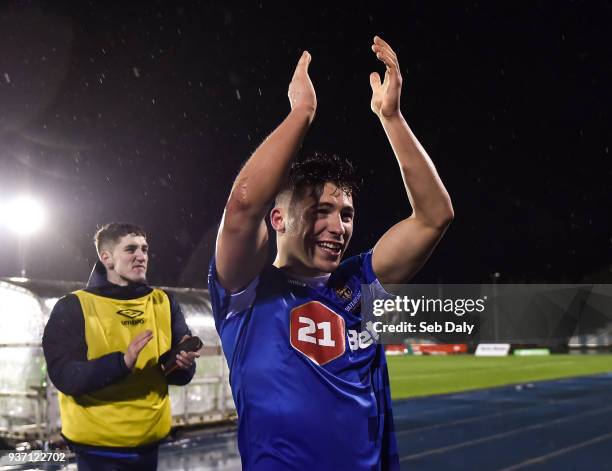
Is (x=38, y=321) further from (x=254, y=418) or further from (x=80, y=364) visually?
(x=254, y=418)

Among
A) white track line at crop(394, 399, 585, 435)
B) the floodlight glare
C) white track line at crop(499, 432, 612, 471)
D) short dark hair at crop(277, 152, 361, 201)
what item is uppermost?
the floodlight glare

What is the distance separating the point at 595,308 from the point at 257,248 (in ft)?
204

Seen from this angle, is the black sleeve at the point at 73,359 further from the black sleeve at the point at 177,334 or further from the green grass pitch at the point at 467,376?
the green grass pitch at the point at 467,376

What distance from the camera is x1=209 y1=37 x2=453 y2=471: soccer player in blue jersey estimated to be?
81.4 inches

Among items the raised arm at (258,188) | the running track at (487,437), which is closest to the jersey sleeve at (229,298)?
the raised arm at (258,188)

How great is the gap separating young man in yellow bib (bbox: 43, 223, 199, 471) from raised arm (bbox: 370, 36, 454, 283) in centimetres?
207

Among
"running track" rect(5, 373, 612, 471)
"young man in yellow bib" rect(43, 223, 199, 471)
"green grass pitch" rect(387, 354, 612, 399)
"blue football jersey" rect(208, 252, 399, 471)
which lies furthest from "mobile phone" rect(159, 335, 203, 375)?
"green grass pitch" rect(387, 354, 612, 399)

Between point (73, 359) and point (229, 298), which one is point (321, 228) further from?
point (73, 359)

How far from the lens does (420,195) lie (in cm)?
213

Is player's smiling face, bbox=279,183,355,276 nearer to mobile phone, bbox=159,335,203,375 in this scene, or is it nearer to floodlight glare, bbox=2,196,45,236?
mobile phone, bbox=159,335,203,375

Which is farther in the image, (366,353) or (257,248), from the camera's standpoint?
(366,353)

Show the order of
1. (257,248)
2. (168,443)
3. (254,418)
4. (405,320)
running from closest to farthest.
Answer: (257,248) < (254,418) < (168,443) < (405,320)

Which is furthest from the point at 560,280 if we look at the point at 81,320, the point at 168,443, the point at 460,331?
the point at 81,320

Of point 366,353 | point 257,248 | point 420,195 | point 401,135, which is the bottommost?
point 366,353
